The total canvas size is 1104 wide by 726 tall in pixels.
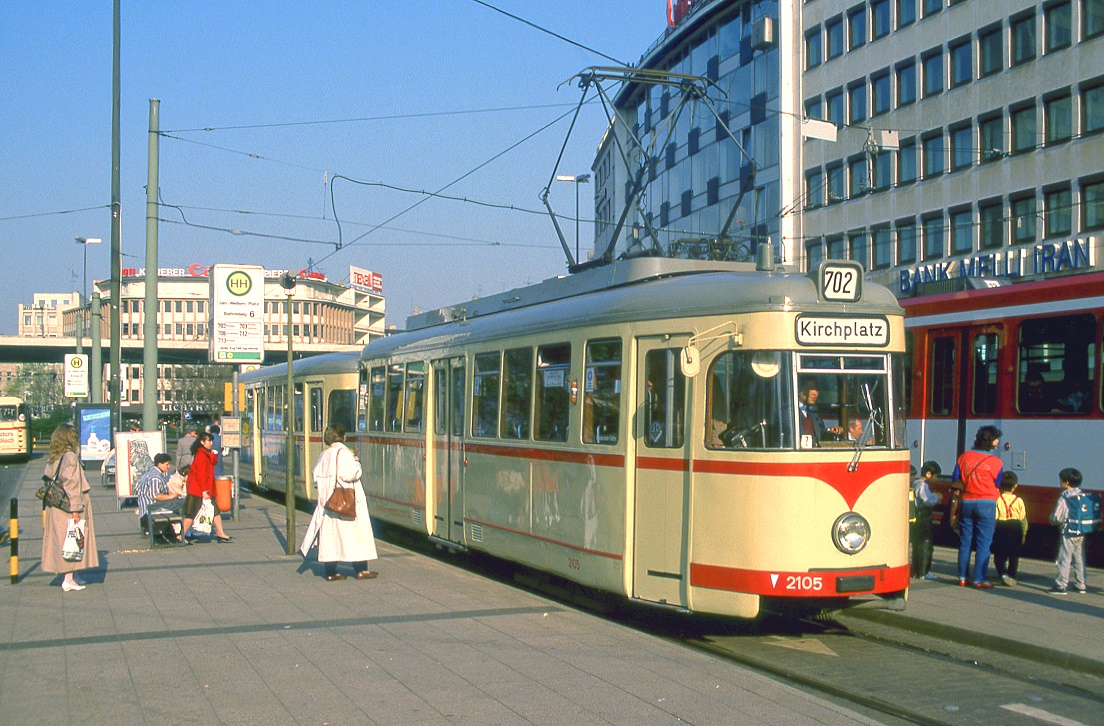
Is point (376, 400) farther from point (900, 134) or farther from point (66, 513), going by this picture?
point (900, 134)

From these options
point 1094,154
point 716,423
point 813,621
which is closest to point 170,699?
point 716,423

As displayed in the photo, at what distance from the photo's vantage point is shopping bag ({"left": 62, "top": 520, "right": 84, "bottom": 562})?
11.2 metres

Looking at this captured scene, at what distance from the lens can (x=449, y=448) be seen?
1370cm

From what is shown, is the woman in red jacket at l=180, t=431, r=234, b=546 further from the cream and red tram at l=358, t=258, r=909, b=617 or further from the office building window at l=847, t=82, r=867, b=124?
the office building window at l=847, t=82, r=867, b=124

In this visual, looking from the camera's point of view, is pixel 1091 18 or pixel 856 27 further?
pixel 856 27

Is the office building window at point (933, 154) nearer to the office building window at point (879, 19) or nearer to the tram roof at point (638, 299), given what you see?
the office building window at point (879, 19)

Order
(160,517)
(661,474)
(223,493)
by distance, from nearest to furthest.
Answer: (661,474) < (160,517) < (223,493)

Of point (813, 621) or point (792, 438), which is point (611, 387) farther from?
point (813, 621)

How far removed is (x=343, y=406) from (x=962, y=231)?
24.9 meters

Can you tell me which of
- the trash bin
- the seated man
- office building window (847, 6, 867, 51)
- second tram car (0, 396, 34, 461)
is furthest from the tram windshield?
second tram car (0, 396, 34, 461)

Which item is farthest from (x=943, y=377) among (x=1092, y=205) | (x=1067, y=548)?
(x=1092, y=205)

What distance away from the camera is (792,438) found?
8656mm

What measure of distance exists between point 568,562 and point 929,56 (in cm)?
3337

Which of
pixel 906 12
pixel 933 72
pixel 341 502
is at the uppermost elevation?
pixel 906 12
